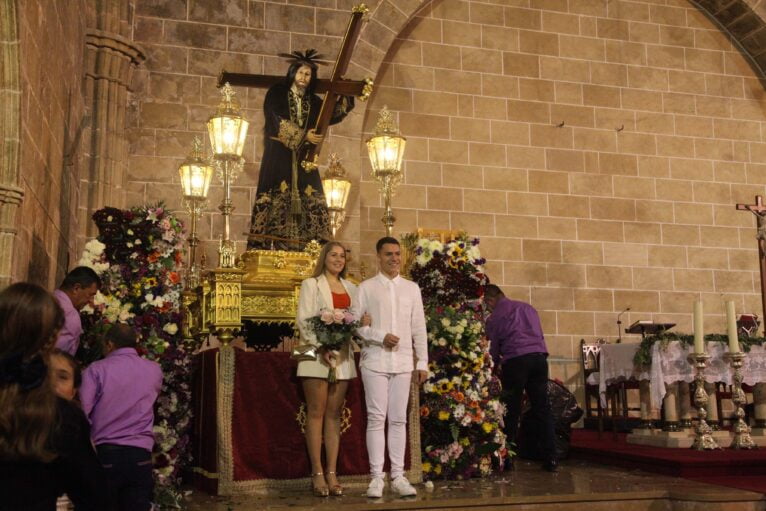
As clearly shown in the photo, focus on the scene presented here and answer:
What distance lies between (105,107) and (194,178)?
6.38 feet

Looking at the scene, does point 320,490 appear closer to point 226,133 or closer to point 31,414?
point 226,133

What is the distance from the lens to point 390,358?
19.3 ft

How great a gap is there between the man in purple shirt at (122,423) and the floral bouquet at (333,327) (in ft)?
5.22

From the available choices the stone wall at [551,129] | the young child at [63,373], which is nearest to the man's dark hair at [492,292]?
the stone wall at [551,129]

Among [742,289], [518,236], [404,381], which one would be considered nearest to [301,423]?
[404,381]

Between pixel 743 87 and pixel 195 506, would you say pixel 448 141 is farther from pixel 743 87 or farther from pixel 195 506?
pixel 195 506

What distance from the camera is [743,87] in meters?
13.1

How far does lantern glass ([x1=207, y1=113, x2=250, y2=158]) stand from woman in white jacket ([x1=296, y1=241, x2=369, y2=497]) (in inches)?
54.4

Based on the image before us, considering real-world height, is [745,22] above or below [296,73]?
above

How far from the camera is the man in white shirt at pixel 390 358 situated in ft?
19.0

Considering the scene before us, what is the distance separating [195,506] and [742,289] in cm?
972

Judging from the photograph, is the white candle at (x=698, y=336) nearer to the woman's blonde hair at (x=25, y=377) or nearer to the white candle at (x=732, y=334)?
the white candle at (x=732, y=334)

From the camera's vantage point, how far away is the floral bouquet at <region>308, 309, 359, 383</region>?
5734 millimetres

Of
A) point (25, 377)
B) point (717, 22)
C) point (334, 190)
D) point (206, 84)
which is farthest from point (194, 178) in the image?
point (717, 22)
